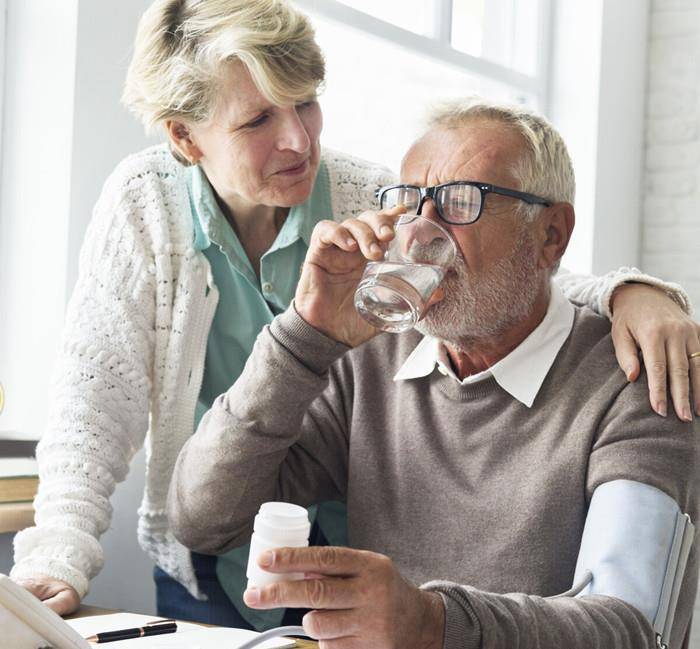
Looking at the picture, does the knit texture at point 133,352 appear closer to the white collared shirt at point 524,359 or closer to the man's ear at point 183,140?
the man's ear at point 183,140

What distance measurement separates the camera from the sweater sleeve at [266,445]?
59.7 inches

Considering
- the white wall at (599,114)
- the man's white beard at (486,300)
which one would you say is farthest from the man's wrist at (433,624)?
the white wall at (599,114)

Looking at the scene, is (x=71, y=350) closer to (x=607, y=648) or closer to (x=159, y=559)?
(x=159, y=559)

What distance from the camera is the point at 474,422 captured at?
1600 millimetres

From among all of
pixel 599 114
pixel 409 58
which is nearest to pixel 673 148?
pixel 599 114

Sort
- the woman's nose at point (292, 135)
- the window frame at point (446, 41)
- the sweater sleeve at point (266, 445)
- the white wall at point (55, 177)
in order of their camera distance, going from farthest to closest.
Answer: the window frame at point (446, 41)
the white wall at point (55, 177)
the woman's nose at point (292, 135)
the sweater sleeve at point (266, 445)

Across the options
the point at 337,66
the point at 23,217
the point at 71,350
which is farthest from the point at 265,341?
the point at 337,66

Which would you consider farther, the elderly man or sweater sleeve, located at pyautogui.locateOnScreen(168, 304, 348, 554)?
sweater sleeve, located at pyautogui.locateOnScreen(168, 304, 348, 554)

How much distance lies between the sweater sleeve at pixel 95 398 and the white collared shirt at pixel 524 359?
444 mm

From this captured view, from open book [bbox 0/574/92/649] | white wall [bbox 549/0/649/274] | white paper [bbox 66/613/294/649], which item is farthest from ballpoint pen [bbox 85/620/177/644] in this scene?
white wall [bbox 549/0/649/274]

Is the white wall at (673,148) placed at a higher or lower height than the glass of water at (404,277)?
higher

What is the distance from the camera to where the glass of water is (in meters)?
1.40

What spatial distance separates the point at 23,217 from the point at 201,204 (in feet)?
1.54

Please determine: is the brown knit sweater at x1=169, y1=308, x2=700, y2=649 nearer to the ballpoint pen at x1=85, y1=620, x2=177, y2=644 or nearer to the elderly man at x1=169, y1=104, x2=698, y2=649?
the elderly man at x1=169, y1=104, x2=698, y2=649
